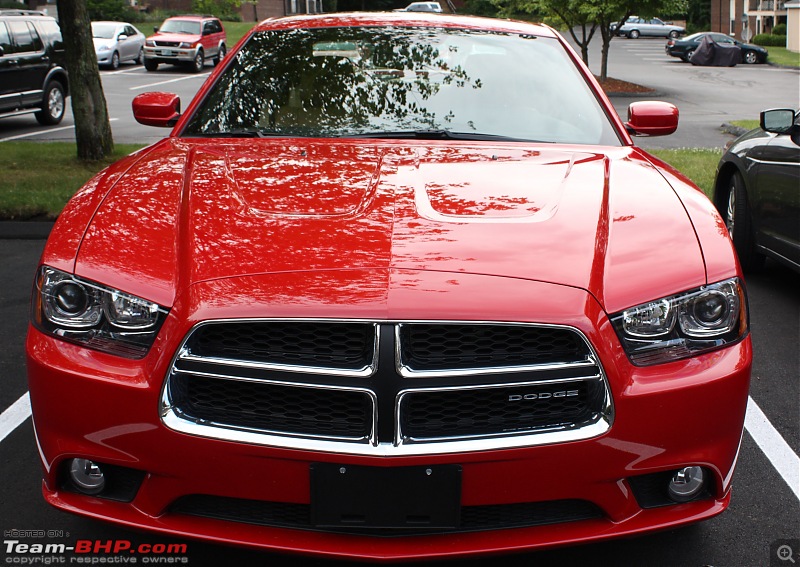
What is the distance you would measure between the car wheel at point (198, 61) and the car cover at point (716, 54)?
2050 centimetres

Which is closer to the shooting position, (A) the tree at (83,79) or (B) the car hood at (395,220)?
(B) the car hood at (395,220)

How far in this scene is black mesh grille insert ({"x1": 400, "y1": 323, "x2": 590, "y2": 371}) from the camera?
2.46 m

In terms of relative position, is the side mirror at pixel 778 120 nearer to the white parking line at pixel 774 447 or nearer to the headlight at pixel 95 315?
the white parking line at pixel 774 447

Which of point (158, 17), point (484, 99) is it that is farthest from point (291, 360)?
point (158, 17)

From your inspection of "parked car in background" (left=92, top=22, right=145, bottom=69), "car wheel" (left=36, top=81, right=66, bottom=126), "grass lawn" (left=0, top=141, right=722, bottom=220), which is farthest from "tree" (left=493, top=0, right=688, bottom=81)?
"parked car in background" (left=92, top=22, right=145, bottom=69)

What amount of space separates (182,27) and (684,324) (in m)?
→ 32.9

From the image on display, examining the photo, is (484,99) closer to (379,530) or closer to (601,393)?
(601,393)

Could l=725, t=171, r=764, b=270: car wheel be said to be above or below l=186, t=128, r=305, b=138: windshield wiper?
below

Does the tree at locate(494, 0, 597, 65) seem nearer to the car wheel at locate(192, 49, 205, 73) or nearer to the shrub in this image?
the car wheel at locate(192, 49, 205, 73)

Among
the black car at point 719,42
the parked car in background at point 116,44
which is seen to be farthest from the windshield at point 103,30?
the black car at point 719,42

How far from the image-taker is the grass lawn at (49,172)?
26.7 ft

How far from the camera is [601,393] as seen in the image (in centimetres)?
251

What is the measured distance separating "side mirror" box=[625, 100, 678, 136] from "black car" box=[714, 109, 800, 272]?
1323 mm

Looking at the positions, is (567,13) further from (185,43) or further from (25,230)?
(25,230)
